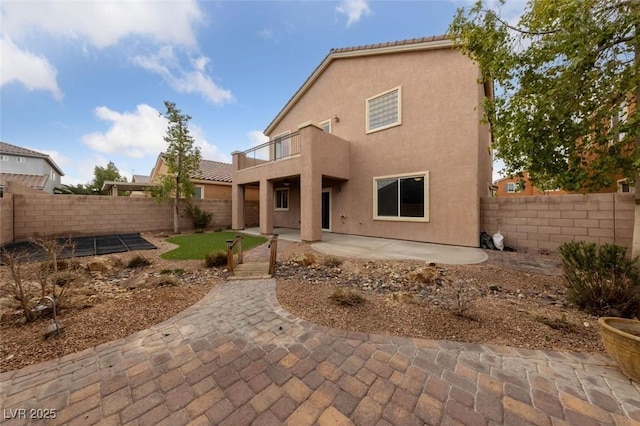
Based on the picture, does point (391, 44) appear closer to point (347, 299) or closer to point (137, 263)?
point (347, 299)

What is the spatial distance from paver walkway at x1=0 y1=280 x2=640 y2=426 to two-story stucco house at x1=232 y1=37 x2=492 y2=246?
6.74m

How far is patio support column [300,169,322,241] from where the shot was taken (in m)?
9.32

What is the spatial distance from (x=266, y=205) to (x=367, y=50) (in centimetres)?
858

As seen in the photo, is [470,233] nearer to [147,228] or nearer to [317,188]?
[317,188]

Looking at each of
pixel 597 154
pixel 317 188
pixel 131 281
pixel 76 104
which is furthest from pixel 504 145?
pixel 76 104

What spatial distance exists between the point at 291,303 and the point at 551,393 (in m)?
3.14

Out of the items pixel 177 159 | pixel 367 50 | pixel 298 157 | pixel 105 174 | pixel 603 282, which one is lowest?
pixel 603 282

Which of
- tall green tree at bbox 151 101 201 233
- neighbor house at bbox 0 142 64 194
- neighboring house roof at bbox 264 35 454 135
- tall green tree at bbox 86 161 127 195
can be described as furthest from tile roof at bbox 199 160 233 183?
tall green tree at bbox 86 161 127 195

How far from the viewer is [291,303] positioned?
3.96m

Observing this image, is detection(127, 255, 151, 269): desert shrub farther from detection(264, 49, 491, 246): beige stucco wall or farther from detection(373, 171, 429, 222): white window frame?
detection(373, 171, 429, 222): white window frame

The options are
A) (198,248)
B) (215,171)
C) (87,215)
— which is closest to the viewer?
(198,248)

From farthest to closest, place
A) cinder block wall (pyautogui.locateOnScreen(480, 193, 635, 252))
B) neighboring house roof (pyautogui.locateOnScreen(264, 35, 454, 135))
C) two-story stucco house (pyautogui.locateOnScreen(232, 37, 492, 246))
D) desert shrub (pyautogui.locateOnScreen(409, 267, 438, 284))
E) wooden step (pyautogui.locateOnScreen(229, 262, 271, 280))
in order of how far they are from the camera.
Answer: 1. neighboring house roof (pyautogui.locateOnScreen(264, 35, 454, 135))
2. two-story stucco house (pyautogui.locateOnScreen(232, 37, 492, 246))
3. cinder block wall (pyautogui.locateOnScreen(480, 193, 635, 252))
4. wooden step (pyautogui.locateOnScreen(229, 262, 271, 280))
5. desert shrub (pyautogui.locateOnScreen(409, 267, 438, 284))

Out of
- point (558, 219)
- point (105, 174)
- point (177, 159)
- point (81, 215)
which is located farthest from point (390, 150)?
point (105, 174)

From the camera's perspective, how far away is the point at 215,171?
68.1 feet
